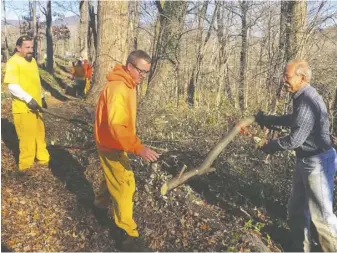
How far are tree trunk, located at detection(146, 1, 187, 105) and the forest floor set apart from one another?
4.21 m

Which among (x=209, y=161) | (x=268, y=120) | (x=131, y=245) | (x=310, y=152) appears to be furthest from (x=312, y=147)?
(x=131, y=245)

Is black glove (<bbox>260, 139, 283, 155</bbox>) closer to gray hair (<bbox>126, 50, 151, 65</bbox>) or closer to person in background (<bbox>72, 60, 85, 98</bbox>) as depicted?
gray hair (<bbox>126, 50, 151, 65</bbox>)

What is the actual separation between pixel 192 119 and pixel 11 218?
4.53 metres

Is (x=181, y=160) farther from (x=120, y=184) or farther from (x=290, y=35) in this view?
(x=290, y=35)

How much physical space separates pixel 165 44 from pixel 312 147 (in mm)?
8641

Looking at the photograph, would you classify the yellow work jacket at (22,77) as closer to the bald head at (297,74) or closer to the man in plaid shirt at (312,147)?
the man in plaid shirt at (312,147)

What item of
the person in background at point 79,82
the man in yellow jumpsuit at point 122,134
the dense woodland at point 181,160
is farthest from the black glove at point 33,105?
the person in background at point 79,82

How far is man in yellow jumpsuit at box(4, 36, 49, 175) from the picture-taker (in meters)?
5.96

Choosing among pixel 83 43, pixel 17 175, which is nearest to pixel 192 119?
pixel 17 175

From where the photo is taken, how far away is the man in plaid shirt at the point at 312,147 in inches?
150

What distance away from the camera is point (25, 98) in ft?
19.4

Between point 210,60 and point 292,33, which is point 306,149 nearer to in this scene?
point 292,33

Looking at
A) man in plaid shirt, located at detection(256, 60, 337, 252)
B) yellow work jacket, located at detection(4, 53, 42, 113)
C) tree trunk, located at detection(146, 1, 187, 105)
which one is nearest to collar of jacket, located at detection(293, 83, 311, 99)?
man in plaid shirt, located at detection(256, 60, 337, 252)

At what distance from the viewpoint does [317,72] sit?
8.35m
